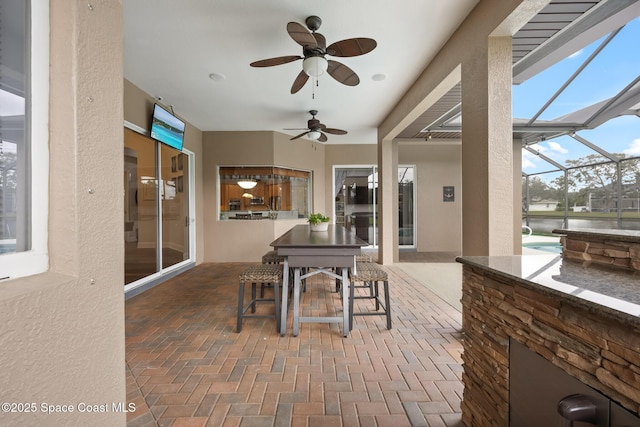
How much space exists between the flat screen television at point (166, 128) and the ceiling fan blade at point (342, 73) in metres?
2.90

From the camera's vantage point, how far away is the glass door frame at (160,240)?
3.76 meters

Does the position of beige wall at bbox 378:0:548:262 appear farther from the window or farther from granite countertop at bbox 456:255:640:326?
the window

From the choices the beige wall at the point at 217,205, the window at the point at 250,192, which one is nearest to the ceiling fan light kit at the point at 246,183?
the window at the point at 250,192

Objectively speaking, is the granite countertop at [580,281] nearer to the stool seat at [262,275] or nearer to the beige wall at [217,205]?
the stool seat at [262,275]

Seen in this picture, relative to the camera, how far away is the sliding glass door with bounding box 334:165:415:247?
23.6ft

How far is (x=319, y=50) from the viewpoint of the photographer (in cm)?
233

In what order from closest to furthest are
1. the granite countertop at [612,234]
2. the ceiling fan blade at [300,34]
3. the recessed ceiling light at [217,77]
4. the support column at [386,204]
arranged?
the granite countertop at [612,234]
the ceiling fan blade at [300,34]
the recessed ceiling light at [217,77]
the support column at [386,204]

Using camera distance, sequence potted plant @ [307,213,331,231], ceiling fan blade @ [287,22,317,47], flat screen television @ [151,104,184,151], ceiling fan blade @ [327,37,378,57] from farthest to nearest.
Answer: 1. flat screen television @ [151,104,184,151]
2. potted plant @ [307,213,331,231]
3. ceiling fan blade @ [327,37,378,57]
4. ceiling fan blade @ [287,22,317,47]

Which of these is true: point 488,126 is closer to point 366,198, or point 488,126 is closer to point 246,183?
point 246,183

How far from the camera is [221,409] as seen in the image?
5.30ft

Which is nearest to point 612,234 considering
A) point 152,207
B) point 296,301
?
point 296,301

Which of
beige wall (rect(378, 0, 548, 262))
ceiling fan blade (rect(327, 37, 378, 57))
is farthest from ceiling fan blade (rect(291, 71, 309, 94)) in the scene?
beige wall (rect(378, 0, 548, 262))

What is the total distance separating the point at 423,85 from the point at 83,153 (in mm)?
3487

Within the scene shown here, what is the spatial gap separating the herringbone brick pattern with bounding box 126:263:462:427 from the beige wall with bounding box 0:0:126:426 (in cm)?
84
